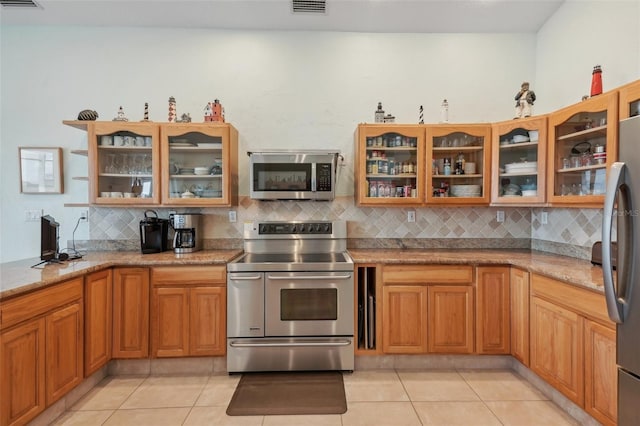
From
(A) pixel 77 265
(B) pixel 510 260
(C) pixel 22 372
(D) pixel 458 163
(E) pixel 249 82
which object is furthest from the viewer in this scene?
(E) pixel 249 82

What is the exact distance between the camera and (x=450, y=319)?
2.62 metres

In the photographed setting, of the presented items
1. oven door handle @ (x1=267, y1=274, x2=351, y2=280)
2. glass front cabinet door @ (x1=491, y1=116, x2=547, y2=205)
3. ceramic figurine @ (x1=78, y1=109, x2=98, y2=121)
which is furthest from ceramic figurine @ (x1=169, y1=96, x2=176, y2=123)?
glass front cabinet door @ (x1=491, y1=116, x2=547, y2=205)

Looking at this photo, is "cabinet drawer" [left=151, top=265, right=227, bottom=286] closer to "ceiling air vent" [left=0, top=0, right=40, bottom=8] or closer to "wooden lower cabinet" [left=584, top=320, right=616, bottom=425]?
"wooden lower cabinet" [left=584, top=320, right=616, bottom=425]

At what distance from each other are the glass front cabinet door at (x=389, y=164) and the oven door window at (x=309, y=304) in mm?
926

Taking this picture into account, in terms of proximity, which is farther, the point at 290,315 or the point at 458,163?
the point at 458,163

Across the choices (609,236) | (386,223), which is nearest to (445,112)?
(386,223)

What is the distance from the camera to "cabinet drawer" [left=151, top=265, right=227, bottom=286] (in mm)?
2549

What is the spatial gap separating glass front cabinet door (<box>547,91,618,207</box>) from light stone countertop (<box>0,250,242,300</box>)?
2725mm

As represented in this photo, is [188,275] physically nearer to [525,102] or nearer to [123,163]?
[123,163]

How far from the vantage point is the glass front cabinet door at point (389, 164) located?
2.94m

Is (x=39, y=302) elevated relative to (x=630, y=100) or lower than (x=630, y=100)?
lower

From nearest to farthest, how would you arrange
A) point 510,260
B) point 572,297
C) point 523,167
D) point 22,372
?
1. point 22,372
2. point 572,297
3. point 510,260
4. point 523,167

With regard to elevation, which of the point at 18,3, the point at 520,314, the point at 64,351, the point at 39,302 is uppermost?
the point at 18,3

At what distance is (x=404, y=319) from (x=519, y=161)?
1747 mm
